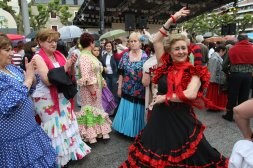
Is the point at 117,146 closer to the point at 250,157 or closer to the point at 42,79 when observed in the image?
the point at 42,79

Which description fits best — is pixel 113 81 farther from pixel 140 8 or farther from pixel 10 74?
pixel 140 8

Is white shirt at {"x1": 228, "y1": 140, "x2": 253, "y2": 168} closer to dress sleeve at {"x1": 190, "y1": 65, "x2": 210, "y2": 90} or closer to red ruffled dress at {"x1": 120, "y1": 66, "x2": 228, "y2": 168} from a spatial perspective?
red ruffled dress at {"x1": 120, "y1": 66, "x2": 228, "y2": 168}

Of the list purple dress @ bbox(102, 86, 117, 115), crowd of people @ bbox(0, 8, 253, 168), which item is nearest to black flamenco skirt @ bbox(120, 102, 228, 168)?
crowd of people @ bbox(0, 8, 253, 168)

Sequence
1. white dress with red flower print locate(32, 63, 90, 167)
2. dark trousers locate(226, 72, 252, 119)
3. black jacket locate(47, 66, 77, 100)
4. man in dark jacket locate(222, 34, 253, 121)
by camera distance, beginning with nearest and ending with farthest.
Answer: black jacket locate(47, 66, 77, 100), white dress with red flower print locate(32, 63, 90, 167), man in dark jacket locate(222, 34, 253, 121), dark trousers locate(226, 72, 252, 119)

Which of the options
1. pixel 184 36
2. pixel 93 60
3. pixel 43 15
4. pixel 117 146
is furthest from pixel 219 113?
pixel 43 15

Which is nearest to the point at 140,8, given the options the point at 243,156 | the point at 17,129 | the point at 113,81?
the point at 113,81

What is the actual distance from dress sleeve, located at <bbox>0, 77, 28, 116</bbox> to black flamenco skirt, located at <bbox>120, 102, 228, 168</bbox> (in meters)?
1.33

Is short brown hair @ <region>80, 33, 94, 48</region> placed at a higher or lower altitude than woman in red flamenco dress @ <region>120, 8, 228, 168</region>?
higher

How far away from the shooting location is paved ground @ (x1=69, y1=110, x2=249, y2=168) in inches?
148

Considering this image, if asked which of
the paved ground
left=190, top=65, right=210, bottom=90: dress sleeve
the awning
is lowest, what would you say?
the paved ground

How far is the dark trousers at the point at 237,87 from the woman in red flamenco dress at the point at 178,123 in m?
3.22

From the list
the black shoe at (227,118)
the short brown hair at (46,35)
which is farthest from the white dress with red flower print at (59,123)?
the black shoe at (227,118)

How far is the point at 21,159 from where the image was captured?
2521mm

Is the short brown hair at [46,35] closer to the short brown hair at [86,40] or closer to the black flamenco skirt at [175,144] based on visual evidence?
the short brown hair at [86,40]
